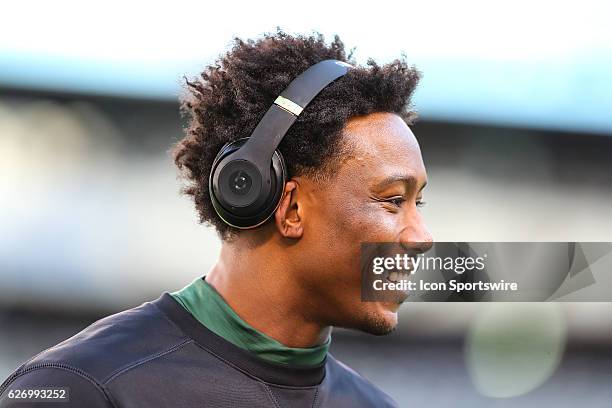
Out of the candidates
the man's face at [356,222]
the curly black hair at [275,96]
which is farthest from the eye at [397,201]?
the curly black hair at [275,96]

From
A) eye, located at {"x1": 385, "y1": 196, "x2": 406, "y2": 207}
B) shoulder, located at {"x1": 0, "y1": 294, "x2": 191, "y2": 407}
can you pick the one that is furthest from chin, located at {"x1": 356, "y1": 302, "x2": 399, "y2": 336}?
shoulder, located at {"x1": 0, "y1": 294, "x2": 191, "y2": 407}

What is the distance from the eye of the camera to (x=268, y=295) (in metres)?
2.01

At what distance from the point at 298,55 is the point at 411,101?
289mm

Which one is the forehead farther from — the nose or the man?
the nose

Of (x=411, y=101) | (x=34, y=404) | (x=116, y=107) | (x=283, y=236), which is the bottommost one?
(x=34, y=404)

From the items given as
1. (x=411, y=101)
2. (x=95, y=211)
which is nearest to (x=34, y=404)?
(x=411, y=101)

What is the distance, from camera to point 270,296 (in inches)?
79.1

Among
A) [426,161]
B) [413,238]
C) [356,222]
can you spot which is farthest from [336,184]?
[426,161]

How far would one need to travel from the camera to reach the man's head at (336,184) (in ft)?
6.52

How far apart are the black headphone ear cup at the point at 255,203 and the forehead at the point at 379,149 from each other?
0.50 feet

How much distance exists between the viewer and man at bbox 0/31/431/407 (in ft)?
6.41

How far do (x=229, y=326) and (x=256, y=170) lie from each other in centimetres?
34

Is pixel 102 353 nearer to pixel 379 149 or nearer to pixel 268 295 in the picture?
pixel 268 295

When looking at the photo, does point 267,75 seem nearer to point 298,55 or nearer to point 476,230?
point 298,55
